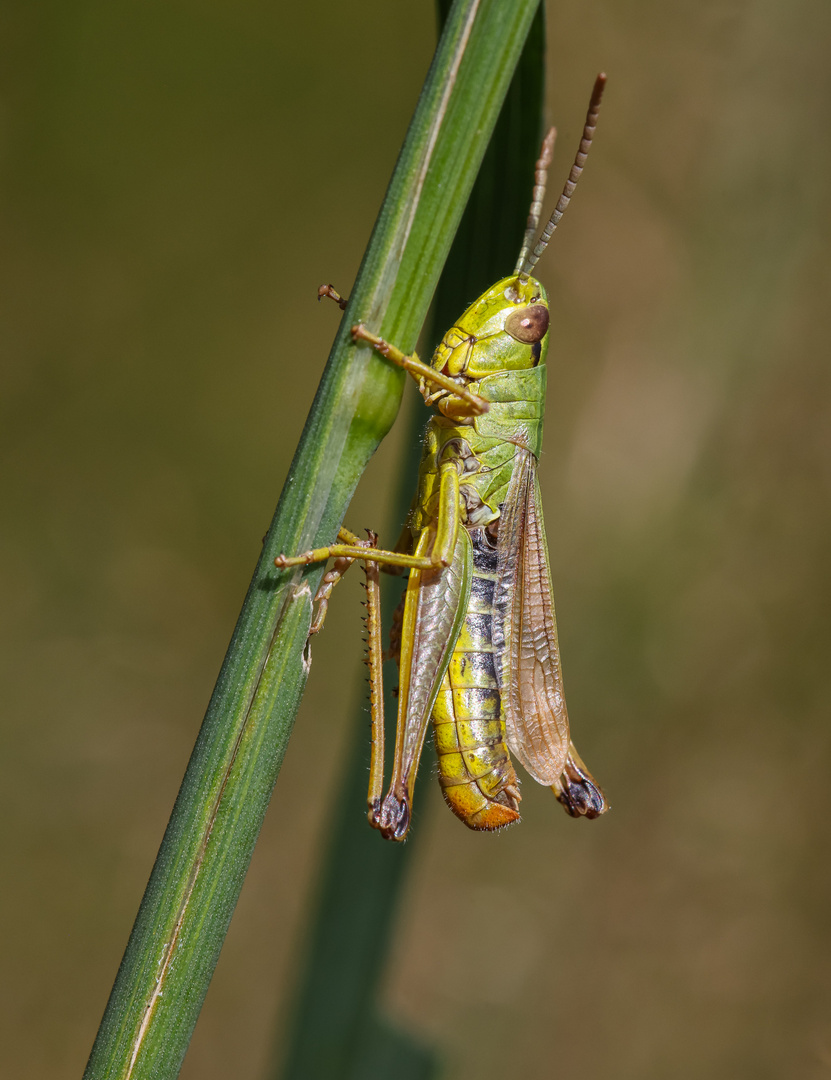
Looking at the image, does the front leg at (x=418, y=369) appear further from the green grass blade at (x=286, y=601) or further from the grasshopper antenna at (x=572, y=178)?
the grasshopper antenna at (x=572, y=178)

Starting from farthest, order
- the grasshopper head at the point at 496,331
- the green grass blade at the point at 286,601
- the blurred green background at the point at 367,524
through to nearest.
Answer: the blurred green background at the point at 367,524
the grasshopper head at the point at 496,331
the green grass blade at the point at 286,601

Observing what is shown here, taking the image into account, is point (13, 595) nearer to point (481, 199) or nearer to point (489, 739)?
point (489, 739)

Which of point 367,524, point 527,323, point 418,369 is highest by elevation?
point 527,323

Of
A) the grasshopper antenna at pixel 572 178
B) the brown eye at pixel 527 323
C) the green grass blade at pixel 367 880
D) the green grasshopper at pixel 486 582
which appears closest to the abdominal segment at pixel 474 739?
the green grasshopper at pixel 486 582

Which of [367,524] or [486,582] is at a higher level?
[367,524]

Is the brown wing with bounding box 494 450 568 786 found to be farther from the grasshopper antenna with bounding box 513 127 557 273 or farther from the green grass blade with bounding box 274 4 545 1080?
the grasshopper antenna with bounding box 513 127 557 273

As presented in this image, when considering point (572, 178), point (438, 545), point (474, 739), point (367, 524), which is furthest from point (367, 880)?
point (367, 524)

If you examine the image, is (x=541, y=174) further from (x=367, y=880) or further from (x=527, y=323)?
(x=367, y=880)
